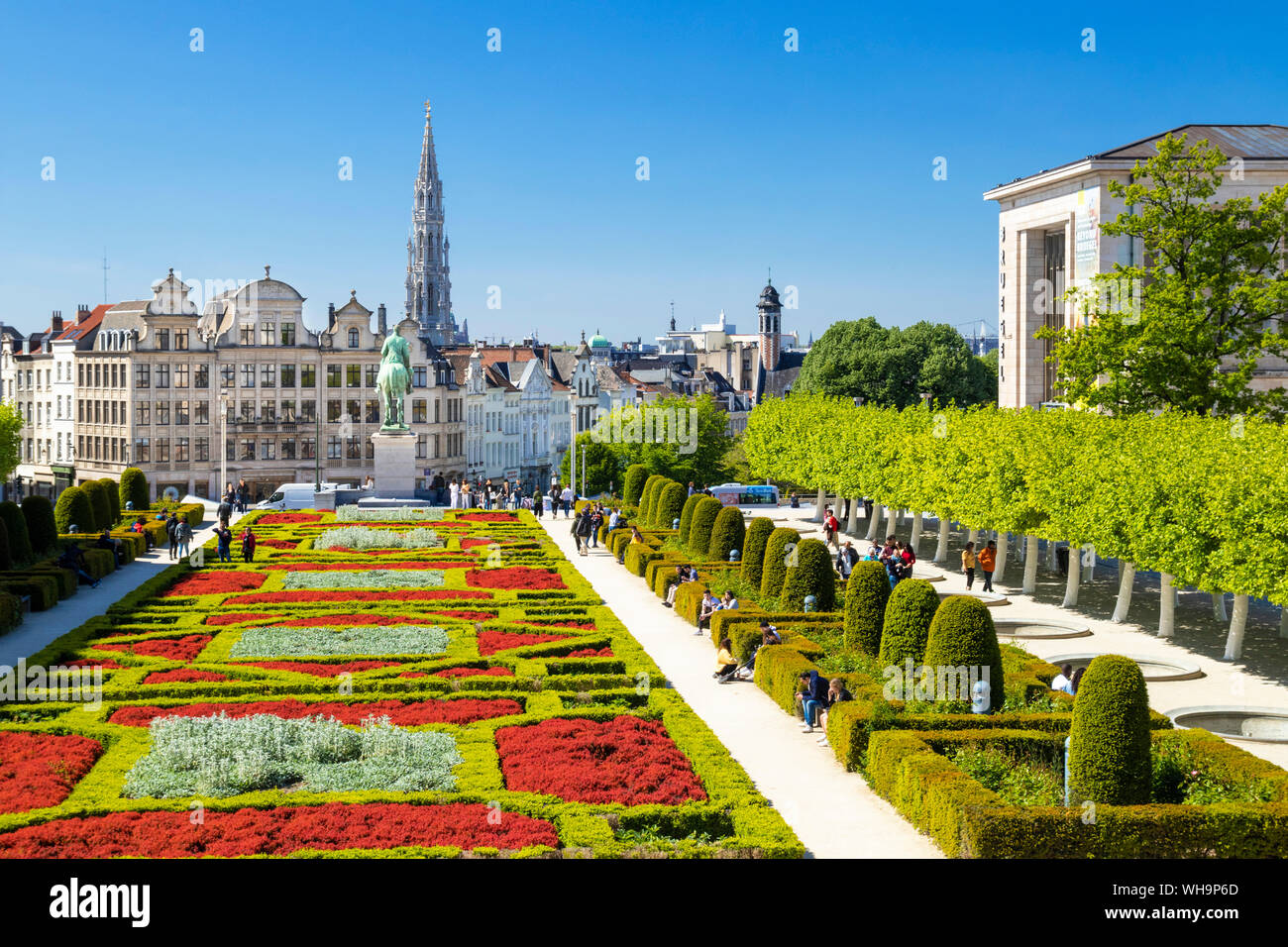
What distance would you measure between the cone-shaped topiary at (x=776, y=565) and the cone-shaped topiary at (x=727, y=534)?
8007 mm

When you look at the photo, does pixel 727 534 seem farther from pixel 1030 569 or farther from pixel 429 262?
pixel 429 262

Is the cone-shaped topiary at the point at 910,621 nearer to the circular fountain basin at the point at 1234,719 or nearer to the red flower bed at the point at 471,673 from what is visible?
the circular fountain basin at the point at 1234,719

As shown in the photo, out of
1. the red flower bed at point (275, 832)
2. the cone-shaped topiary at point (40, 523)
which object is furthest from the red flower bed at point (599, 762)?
the cone-shaped topiary at point (40, 523)

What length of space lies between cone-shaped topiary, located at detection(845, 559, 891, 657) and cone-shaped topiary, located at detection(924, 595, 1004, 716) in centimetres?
439

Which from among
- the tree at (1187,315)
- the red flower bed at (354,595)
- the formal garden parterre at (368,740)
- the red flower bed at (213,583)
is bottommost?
the formal garden parterre at (368,740)

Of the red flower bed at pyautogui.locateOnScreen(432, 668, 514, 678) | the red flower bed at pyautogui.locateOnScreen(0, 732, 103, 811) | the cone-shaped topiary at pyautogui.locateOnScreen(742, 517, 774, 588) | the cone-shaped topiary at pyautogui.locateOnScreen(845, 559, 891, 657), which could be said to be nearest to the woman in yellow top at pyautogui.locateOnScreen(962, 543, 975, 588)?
the cone-shaped topiary at pyautogui.locateOnScreen(742, 517, 774, 588)

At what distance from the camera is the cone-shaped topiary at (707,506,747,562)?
4722cm

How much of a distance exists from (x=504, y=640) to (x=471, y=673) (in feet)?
12.4

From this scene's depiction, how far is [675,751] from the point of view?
2295cm

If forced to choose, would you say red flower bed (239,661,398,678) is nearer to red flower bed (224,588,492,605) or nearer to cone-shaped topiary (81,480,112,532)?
red flower bed (224,588,492,605)

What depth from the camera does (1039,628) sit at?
123 feet

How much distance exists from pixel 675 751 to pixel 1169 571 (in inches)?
674

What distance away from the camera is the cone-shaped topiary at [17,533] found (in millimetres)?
45406
